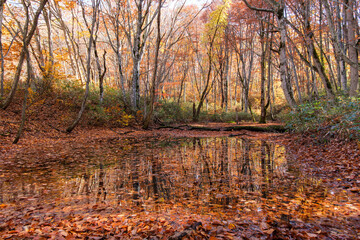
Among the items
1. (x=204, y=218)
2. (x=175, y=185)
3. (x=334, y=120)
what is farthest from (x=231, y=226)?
(x=334, y=120)

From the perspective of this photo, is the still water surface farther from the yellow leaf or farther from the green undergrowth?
the green undergrowth

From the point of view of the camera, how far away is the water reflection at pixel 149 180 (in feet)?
10.5

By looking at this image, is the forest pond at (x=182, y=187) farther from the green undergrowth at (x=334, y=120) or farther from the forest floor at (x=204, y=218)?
the green undergrowth at (x=334, y=120)

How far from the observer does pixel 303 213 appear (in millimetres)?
2582

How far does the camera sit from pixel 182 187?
364 centimetres

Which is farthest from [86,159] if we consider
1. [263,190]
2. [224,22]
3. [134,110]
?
[224,22]

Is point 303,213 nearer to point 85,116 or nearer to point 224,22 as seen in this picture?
point 85,116

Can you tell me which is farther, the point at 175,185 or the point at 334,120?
the point at 334,120

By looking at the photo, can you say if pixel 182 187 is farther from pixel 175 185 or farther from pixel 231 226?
pixel 231 226

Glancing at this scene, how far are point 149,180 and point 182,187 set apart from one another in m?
0.83

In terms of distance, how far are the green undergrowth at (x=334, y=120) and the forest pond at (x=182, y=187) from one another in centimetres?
187

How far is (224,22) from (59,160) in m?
17.3

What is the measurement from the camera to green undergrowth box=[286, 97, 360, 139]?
18.3ft

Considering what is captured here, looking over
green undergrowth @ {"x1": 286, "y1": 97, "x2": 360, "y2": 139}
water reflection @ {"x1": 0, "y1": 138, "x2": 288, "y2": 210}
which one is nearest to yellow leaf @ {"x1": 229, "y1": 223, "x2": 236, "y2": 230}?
water reflection @ {"x1": 0, "y1": 138, "x2": 288, "y2": 210}
